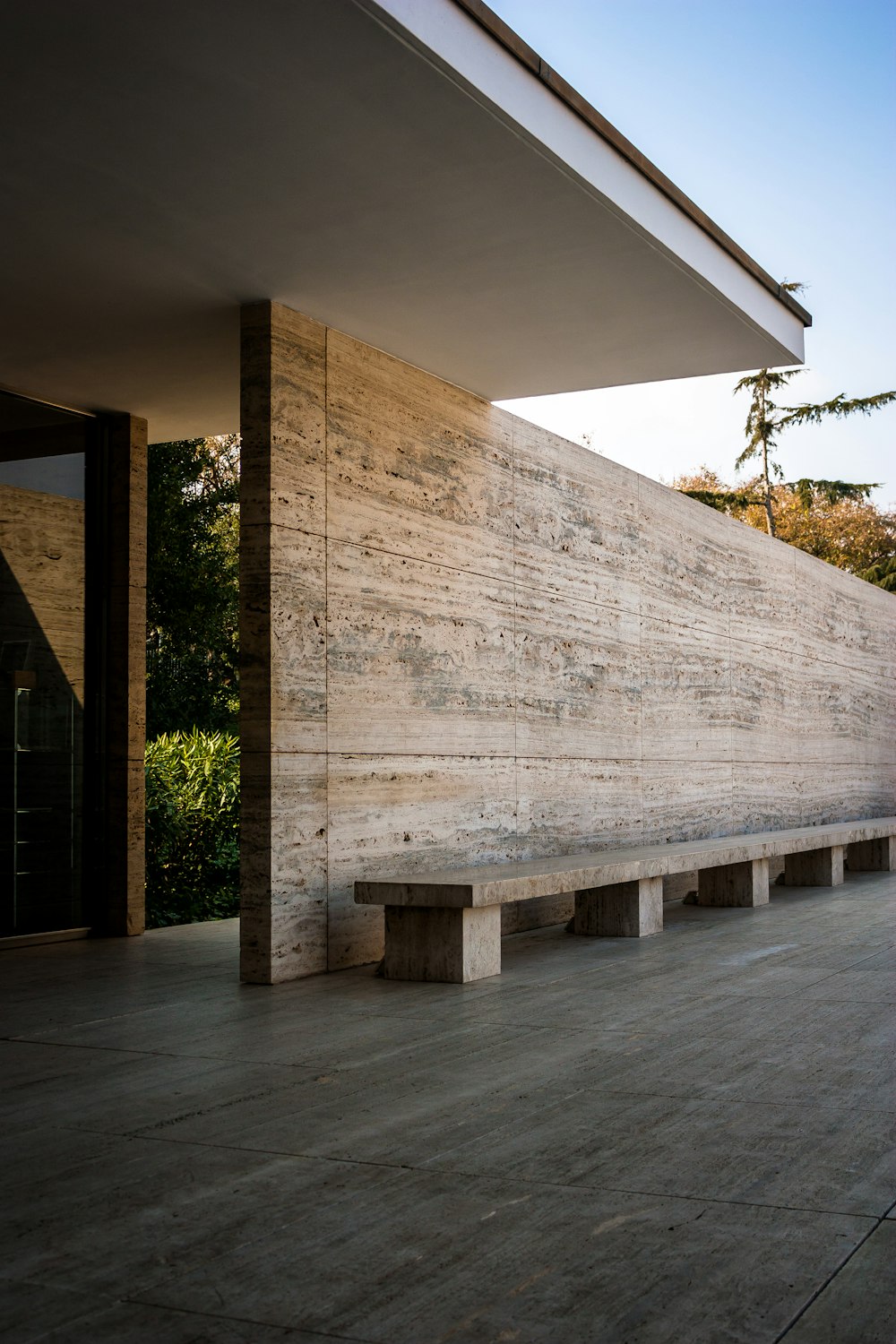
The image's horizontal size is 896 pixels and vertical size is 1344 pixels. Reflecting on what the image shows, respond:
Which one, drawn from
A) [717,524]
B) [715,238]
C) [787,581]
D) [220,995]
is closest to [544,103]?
[715,238]

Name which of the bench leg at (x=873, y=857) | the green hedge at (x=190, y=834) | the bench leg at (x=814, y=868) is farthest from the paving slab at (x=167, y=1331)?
the bench leg at (x=873, y=857)

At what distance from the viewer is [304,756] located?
630cm

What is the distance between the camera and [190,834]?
11.1 metres

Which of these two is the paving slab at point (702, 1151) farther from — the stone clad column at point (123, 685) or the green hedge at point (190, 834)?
the green hedge at point (190, 834)

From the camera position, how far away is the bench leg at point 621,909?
7734mm

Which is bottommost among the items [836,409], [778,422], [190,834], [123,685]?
[190,834]

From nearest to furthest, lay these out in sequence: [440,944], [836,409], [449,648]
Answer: [440,944], [449,648], [836,409]

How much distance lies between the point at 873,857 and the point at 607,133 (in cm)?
877

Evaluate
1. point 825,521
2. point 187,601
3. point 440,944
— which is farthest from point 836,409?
point 440,944

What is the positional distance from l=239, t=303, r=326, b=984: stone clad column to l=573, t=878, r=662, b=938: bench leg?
214 cm

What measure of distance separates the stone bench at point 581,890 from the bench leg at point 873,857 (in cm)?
93

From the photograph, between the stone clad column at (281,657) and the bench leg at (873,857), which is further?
the bench leg at (873,857)

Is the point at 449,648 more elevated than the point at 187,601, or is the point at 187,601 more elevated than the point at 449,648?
the point at 187,601

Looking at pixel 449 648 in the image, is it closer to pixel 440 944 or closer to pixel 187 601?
pixel 440 944
